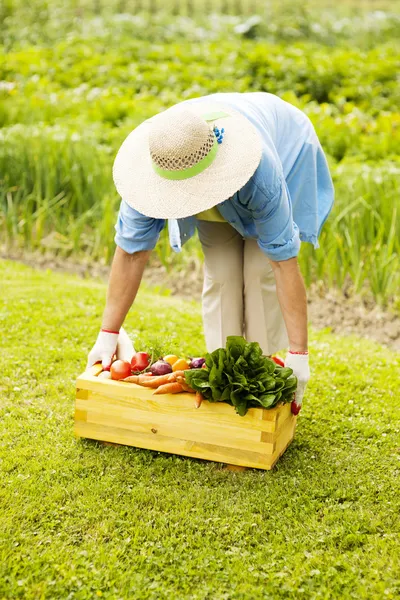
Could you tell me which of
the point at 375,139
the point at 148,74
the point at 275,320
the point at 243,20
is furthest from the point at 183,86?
the point at 275,320

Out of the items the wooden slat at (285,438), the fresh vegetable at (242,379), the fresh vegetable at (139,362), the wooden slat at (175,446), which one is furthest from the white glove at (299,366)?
the fresh vegetable at (139,362)

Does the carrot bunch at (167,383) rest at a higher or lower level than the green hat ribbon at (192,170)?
lower

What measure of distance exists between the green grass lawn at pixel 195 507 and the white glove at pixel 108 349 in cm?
14

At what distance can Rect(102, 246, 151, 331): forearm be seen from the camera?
2.89 m

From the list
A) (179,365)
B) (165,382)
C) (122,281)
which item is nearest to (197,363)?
(179,365)

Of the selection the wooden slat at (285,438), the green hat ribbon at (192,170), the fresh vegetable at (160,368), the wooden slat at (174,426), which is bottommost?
the wooden slat at (285,438)

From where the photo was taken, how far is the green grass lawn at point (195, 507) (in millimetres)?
2266

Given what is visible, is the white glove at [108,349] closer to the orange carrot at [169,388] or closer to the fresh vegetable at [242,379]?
the orange carrot at [169,388]

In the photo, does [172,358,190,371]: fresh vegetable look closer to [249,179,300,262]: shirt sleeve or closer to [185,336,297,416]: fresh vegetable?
[185,336,297,416]: fresh vegetable

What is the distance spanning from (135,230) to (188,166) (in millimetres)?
446

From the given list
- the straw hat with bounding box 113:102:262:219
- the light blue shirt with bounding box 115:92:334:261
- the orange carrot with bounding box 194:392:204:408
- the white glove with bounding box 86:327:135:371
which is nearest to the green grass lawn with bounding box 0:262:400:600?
the white glove with bounding box 86:327:135:371

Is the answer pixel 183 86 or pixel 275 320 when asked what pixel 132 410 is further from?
pixel 183 86

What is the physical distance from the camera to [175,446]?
2893mm

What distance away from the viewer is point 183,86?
7836 mm
